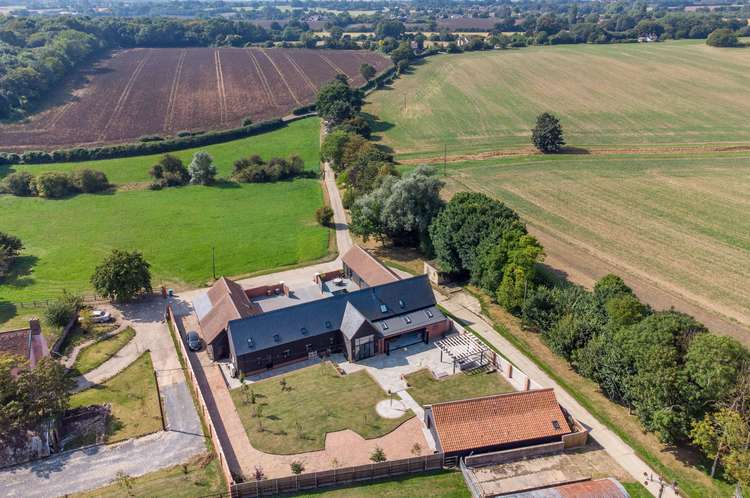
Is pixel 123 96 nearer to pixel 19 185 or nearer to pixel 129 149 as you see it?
pixel 129 149

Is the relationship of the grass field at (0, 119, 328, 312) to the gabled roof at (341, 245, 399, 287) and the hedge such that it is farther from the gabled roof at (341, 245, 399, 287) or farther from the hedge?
the gabled roof at (341, 245, 399, 287)

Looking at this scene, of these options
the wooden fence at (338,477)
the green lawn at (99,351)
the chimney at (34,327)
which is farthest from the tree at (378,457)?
the chimney at (34,327)

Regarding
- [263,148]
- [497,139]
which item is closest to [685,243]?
[497,139]

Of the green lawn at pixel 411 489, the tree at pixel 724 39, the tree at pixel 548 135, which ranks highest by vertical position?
the tree at pixel 724 39

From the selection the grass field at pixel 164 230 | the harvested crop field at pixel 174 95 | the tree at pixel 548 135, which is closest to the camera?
the grass field at pixel 164 230

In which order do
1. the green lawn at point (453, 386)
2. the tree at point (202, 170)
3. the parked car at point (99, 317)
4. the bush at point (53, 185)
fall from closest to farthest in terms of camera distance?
the green lawn at point (453, 386)
the parked car at point (99, 317)
the bush at point (53, 185)
the tree at point (202, 170)

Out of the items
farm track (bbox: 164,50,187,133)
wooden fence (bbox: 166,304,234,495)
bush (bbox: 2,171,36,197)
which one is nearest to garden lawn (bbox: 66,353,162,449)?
wooden fence (bbox: 166,304,234,495)

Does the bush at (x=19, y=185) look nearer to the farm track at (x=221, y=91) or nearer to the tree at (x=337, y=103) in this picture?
the farm track at (x=221, y=91)
